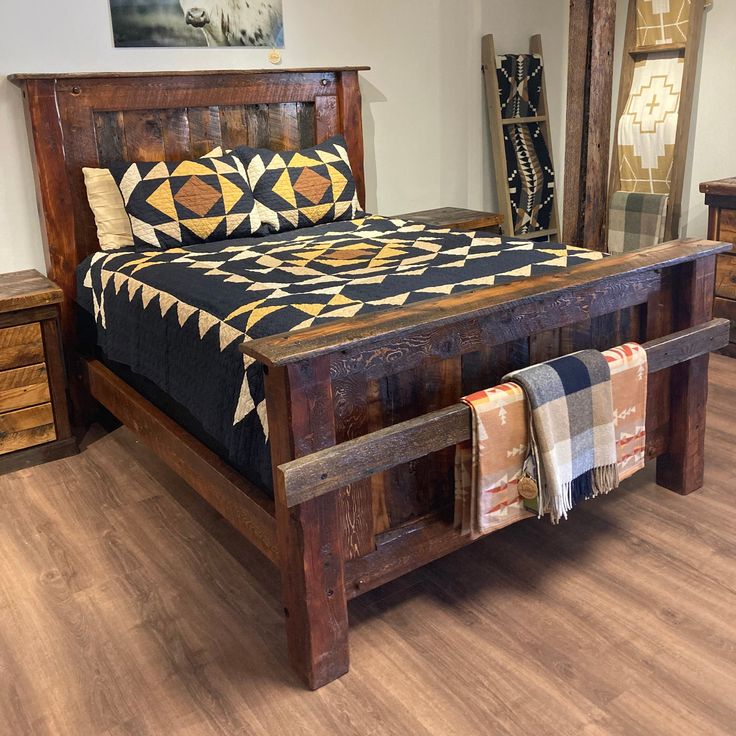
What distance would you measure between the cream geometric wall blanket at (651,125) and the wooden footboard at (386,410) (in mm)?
2215

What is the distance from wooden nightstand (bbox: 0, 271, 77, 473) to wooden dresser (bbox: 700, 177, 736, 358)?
2.73 metres

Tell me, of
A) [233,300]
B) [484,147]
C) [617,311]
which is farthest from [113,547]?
[484,147]

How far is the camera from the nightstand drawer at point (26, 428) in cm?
277

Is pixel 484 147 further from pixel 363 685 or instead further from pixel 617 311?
pixel 363 685

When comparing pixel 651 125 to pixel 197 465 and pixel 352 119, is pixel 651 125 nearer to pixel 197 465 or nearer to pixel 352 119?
pixel 352 119

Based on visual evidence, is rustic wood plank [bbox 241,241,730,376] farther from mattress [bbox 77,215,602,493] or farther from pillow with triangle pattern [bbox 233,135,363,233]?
pillow with triangle pattern [bbox 233,135,363,233]

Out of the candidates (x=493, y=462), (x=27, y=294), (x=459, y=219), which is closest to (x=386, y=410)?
(x=493, y=462)

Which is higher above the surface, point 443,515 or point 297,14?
point 297,14

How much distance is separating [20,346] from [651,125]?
10.6ft

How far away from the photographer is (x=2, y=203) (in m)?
2.98

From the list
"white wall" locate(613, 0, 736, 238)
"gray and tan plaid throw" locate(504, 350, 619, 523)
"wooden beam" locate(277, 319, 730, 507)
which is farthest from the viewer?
"white wall" locate(613, 0, 736, 238)

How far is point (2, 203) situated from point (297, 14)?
4.80 feet

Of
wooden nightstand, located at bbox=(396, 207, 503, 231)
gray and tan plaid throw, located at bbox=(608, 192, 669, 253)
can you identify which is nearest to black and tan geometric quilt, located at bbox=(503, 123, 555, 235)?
gray and tan plaid throw, located at bbox=(608, 192, 669, 253)

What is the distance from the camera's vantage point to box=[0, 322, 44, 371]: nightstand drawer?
2.71 m
